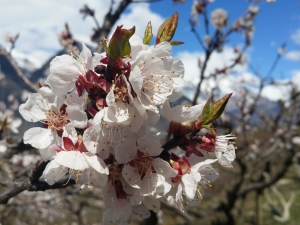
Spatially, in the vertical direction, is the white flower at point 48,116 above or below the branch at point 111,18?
below

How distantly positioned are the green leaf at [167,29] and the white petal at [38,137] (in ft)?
1.44

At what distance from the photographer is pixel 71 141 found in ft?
2.40

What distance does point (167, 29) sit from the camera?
0.82 meters

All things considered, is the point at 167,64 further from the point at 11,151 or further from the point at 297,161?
the point at 297,161

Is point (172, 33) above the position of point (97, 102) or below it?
above

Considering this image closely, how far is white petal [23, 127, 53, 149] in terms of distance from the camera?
0.77 m

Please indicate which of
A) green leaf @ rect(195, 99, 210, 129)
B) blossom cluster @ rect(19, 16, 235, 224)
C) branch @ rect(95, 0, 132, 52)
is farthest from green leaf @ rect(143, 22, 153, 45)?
branch @ rect(95, 0, 132, 52)

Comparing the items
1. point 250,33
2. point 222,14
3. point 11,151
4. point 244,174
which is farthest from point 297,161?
point 11,151

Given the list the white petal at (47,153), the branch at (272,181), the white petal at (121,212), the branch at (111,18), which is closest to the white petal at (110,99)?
the white petal at (47,153)

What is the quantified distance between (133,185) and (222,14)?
12.9ft

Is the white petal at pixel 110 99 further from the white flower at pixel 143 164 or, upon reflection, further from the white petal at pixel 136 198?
the white petal at pixel 136 198

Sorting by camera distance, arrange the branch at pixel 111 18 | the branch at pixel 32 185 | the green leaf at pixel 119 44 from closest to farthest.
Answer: the green leaf at pixel 119 44 → the branch at pixel 32 185 → the branch at pixel 111 18

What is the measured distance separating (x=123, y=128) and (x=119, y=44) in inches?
8.8

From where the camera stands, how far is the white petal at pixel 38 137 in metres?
0.77
